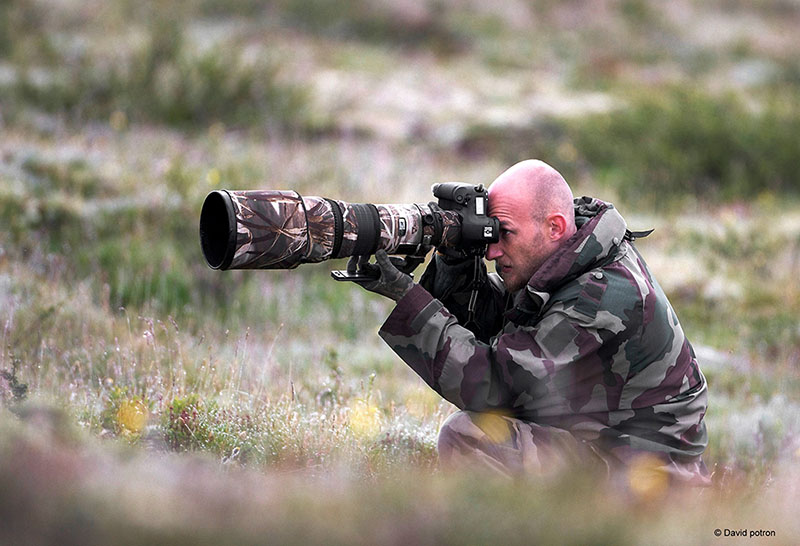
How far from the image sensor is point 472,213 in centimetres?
314

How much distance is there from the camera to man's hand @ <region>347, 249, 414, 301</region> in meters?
2.93

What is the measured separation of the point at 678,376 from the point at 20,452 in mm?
2186

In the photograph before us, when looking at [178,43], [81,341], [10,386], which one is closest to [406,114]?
[178,43]

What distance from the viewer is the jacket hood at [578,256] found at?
2.99 meters

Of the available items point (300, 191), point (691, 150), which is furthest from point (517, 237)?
point (691, 150)

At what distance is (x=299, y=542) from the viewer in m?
1.59

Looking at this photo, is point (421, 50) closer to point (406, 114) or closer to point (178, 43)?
point (406, 114)

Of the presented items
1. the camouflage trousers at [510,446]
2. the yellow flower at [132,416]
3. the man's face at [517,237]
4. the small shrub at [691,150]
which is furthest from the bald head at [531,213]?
the small shrub at [691,150]

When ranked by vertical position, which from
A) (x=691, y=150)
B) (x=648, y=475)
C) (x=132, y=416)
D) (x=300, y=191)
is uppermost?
(x=691, y=150)

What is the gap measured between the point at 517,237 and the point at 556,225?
0.15 metres

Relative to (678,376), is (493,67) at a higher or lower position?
higher

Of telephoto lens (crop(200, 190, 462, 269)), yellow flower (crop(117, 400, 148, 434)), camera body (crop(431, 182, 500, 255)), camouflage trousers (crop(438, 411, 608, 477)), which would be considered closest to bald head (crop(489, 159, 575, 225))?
camera body (crop(431, 182, 500, 255))

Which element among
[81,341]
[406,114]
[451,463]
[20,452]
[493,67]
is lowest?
[451,463]

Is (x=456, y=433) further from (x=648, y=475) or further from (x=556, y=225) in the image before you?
(x=556, y=225)
